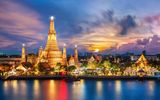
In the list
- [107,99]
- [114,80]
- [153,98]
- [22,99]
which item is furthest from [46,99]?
[114,80]

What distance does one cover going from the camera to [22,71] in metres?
48.7

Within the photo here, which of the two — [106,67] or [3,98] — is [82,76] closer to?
[106,67]

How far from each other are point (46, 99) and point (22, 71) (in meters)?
22.8

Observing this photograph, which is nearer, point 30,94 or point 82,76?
point 30,94

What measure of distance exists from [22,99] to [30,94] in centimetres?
280

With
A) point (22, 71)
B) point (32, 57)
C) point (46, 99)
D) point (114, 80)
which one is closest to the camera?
point (46, 99)

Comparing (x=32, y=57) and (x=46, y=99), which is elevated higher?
(x=32, y=57)

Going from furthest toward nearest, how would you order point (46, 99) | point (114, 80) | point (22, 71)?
point (22, 71), point (114, 80), point (46, 99)

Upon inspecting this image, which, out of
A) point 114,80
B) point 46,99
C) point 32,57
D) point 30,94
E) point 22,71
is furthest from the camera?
point 32,57

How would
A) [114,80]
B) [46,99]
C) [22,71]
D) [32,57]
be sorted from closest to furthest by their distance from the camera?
[46,99] → [114,80] → [22,71] → [32,57]

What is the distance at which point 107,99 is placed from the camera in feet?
87.5

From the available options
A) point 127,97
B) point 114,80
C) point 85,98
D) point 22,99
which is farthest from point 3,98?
point 114,80

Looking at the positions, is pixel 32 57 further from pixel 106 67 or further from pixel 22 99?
pixel 22 99

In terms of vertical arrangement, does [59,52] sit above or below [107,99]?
above
